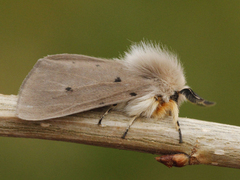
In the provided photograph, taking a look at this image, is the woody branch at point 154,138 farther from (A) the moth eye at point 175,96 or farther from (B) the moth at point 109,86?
(A) the moth eye at point 175,96

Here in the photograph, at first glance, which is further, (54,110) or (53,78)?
(53,78)

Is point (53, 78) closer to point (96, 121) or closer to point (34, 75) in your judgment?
point (34, 75)

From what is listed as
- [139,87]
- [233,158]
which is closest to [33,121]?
[139,87]

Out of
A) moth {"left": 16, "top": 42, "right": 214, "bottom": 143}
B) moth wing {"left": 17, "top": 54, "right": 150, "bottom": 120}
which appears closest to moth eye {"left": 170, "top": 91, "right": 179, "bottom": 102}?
moth {"left": 16, "top": 42, "right": 214, "bottom": 143}

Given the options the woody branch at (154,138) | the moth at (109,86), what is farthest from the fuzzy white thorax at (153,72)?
the woody branch at (154,138)

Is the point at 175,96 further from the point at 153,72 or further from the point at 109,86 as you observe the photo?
the point at 109,86

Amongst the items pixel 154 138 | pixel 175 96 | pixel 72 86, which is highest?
pixel 175 96

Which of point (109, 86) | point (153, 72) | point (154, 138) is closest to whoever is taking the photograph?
point (154, 138)

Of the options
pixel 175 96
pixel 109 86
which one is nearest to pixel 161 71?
pixel 175 96
